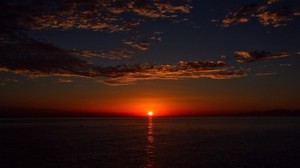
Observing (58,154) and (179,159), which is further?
(58,154)

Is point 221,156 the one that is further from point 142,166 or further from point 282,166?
point 142,166

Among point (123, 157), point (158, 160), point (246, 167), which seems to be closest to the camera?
point (246, 167)

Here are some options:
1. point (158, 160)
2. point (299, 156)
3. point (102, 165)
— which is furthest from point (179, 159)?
point (299, 156)

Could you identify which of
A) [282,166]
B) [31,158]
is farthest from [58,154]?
[282,166]

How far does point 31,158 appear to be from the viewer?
53.0m

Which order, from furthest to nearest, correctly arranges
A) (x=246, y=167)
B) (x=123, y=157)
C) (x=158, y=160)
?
1. (x=123, y=157)
2. (x=158, y=160)
3. (x=246, y=167)

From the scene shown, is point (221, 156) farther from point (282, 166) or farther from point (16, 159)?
point (16, 159)

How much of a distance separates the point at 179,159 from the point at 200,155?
6452mm

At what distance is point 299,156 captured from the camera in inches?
2133

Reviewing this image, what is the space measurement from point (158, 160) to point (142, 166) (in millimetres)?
5745

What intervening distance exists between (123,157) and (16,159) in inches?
699

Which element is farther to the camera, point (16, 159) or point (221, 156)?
point (221, 156)

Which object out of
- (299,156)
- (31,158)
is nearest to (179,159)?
(299,156)

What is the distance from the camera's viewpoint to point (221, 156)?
55.3m
